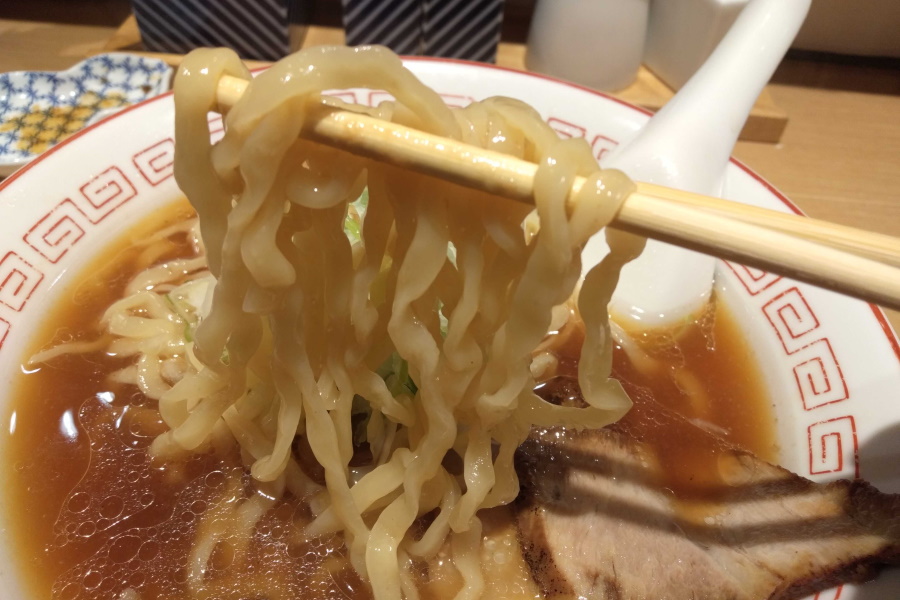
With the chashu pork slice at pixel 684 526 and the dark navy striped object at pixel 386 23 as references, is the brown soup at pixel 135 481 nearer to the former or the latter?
the chashu pork slice at pixel 684 526

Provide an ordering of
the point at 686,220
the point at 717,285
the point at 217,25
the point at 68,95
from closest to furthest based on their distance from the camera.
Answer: the point at 686,220, the point at 717,285, the point at 68,95, the point at 217,25

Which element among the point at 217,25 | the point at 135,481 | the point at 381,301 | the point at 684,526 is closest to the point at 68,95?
the point at 217,25

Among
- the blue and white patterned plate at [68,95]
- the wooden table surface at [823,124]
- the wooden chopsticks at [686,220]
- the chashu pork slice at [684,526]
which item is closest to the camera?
the wooden chopsticks at [686,220]

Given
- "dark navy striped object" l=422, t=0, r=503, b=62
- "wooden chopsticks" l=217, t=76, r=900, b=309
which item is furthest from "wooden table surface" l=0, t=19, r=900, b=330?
"wooden chopsticks" l=217, t=76, r=900, b=309

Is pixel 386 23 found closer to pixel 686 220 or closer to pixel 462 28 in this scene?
pixel 462 28

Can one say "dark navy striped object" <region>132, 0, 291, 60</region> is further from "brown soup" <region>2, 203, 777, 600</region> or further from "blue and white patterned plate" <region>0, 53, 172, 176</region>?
"brown soup" <region>2, 203, 777, 600</region>

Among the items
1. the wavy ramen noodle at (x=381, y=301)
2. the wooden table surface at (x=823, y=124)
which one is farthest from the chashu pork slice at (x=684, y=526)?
the wooden table surface at (x=823, y=124)
